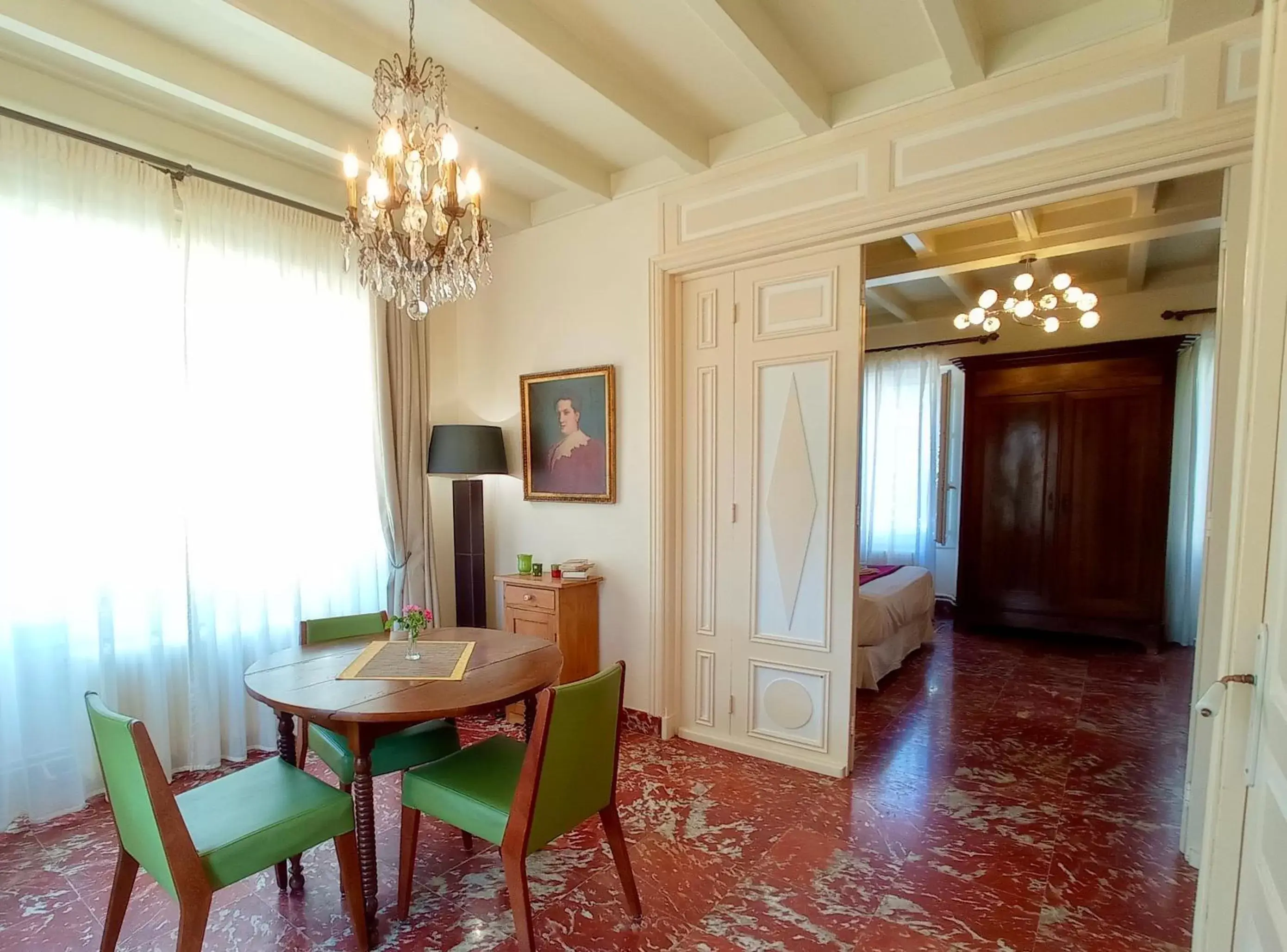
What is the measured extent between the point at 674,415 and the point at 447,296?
1.44 meters

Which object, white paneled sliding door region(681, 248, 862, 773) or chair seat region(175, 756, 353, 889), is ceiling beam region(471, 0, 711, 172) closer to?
white paneled sliding door region(681, 248, 862, 773)

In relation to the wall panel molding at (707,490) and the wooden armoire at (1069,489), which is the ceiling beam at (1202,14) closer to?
the wall panel molding at (707,490)

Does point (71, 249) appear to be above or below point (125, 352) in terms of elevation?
above

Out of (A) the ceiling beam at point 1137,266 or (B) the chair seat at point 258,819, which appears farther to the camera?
(A) the ceiling beam at point 1137,266

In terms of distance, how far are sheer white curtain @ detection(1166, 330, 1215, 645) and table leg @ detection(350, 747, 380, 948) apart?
5.69 m

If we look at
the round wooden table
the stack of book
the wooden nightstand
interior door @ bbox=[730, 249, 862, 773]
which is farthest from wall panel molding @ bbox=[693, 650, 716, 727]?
the round wooden table

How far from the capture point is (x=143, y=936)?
1874 mm

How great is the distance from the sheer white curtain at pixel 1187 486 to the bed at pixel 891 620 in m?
1.91

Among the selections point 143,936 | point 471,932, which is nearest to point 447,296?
point 471,932

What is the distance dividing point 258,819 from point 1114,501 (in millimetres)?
5556

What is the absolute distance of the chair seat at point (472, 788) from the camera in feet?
5.75

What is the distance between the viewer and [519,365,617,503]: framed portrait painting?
11.3ft

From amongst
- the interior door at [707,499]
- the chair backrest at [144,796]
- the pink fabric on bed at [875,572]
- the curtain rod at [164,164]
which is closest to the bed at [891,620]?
the pink fabric on bed at [875,572]

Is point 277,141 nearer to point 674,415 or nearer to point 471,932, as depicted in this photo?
point 674,415
